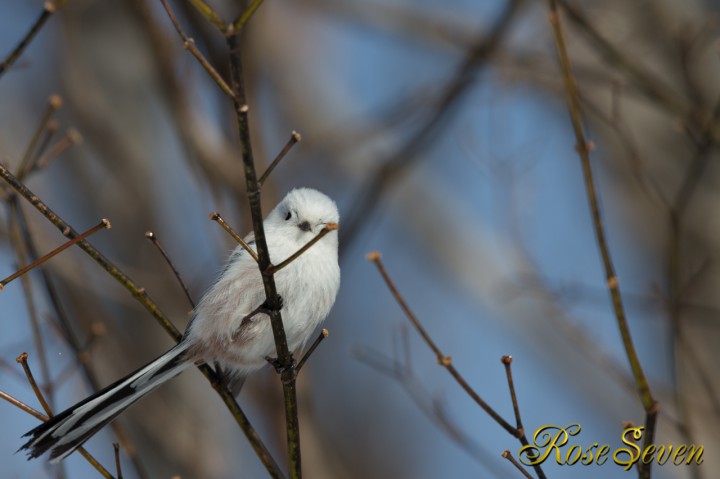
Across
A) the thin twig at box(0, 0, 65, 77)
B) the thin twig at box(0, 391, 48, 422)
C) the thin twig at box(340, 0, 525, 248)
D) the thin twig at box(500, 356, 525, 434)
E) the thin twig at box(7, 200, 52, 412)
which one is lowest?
the thin twig at box(0, 391, 48, 422)

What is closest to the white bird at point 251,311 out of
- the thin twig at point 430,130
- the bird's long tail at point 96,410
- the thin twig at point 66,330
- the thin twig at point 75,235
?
the bird's long tail at point 96,410

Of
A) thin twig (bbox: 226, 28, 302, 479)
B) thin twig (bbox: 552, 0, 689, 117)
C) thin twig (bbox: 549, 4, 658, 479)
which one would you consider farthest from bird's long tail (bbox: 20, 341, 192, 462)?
thin twig (bbox: 552, 0, 689, 117)

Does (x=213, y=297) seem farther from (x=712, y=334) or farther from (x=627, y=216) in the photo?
(x=627, y=216)

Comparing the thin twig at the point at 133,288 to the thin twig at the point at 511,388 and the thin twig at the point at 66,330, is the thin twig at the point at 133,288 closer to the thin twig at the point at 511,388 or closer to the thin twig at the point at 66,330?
the thin twig at the point at 66,330

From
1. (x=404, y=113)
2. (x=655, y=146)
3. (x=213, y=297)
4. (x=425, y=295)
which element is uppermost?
(x=655, y=146)

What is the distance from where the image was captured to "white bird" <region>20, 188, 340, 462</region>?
98.8 inches

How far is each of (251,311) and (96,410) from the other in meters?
0.59

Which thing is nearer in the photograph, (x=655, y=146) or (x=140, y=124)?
(x=655, y=146)

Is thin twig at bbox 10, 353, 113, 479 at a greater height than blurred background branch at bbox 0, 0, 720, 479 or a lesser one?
lesser

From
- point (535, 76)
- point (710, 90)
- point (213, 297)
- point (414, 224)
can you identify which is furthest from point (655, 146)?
point (213, 297)

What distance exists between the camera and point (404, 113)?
454cm

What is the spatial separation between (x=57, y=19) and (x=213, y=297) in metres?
3.31

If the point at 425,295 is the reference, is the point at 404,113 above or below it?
below

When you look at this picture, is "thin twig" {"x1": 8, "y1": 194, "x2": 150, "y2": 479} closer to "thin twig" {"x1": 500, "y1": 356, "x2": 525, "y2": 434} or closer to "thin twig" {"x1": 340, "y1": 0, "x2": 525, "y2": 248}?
"thin twig" {"x1": 500, "y1": 356, "x2": 525, "y2": 434}
